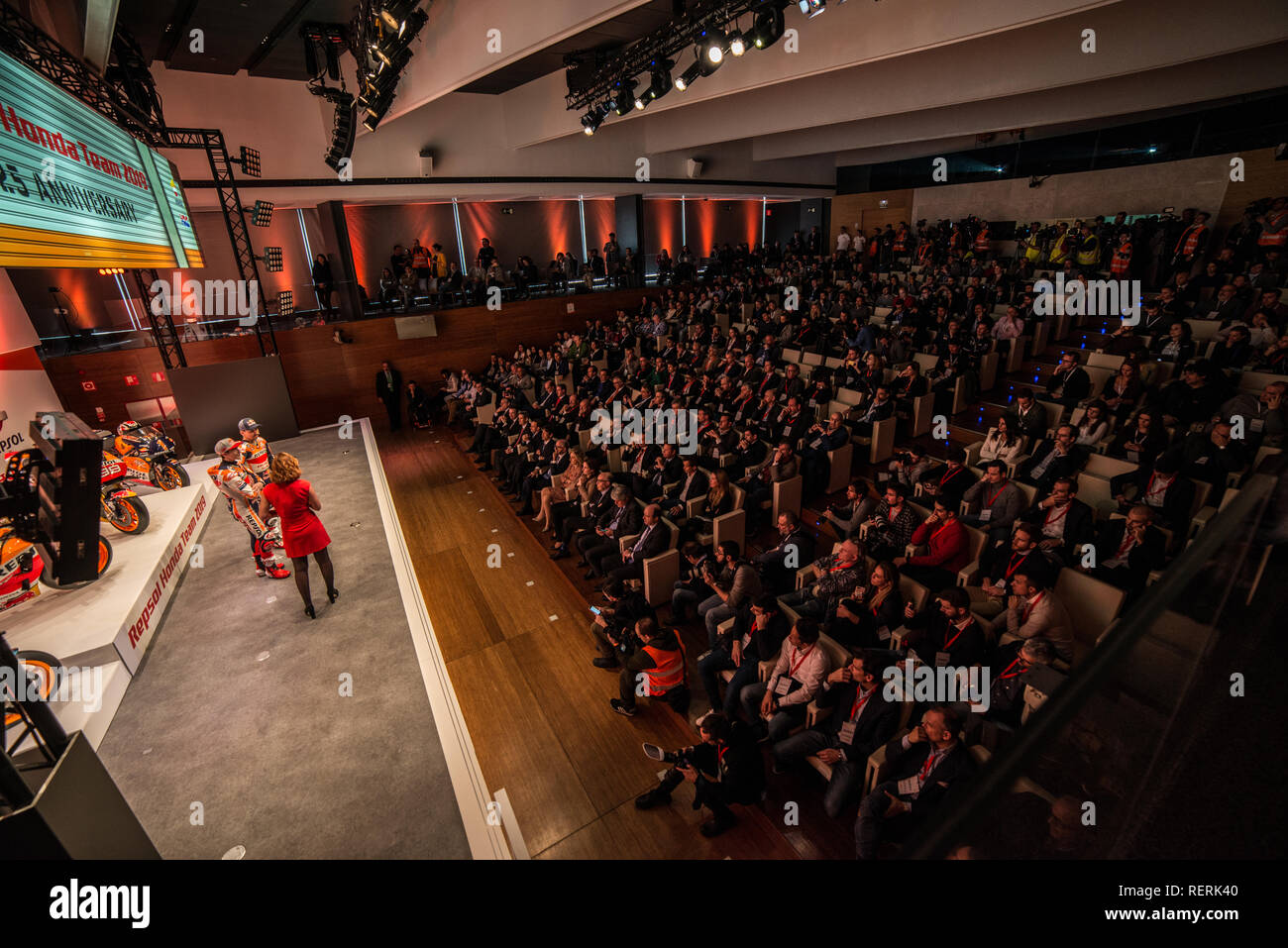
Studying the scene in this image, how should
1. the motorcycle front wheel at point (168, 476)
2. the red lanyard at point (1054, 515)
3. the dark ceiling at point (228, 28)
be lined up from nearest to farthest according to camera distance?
the red lanyard at point (1054, 515), the motorcycle front wheel at point (168, 476), the dark ceiling at point (228, 28)

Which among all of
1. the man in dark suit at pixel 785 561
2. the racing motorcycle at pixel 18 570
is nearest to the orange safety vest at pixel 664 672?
the man in dark suit at pixel 785 561

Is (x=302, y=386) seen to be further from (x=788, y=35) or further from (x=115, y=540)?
(x=788, y=35)

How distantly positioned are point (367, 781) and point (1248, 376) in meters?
7.69

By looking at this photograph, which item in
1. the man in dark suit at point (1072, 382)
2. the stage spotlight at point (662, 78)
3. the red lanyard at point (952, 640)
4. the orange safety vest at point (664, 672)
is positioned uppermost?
the stage spotlight at point (662, 78)

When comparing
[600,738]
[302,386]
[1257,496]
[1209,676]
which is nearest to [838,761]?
[600,738]

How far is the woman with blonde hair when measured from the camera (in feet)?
20.8

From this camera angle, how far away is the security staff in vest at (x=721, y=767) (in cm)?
284

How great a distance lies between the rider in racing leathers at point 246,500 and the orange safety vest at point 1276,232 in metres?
12.1

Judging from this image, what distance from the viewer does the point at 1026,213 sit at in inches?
510

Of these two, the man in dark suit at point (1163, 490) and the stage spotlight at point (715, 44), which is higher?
the stage spotlight at point (715, 44)

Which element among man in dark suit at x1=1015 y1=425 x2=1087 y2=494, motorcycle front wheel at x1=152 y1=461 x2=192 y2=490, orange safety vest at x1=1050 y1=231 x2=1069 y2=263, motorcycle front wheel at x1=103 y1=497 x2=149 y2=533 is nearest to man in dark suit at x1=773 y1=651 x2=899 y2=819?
man in dark suit at x1=1015 y1=425 x2=1087 y2=494

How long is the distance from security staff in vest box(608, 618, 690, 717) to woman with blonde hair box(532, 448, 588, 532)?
2.74 m

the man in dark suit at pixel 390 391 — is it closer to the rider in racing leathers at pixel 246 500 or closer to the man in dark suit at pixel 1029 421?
the rider in racing leathers at pixel 246 500

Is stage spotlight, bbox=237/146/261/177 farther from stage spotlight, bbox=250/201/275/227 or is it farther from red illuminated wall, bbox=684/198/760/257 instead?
red illuminated wall, bbox=684/198/760/257
